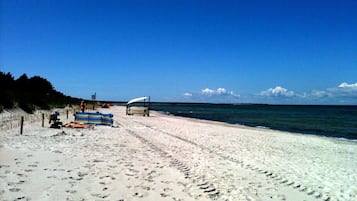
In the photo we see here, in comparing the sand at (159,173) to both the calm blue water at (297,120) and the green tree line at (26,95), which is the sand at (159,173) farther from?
A: the calm blue water at (297,120)

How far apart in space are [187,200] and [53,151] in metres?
5.57

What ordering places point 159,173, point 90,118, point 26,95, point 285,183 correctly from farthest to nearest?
point 26,95, point 90,118, point 159,173, point 285,183

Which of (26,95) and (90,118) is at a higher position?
(26,95)

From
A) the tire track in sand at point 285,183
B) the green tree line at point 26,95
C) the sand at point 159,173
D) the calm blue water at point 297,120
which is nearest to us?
the sand at point 159,173

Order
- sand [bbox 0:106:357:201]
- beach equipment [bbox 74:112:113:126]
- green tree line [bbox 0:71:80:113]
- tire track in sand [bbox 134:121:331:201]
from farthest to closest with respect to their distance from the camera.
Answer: green tree line [bbox 0:71:80:113] → beach equipment [bbox 74:112:113:126] → tire track in sand [bbox 134:121:331:201] → sand [bbox 0:106:357:201]

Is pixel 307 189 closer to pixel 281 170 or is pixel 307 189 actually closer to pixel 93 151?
pixel 281 170

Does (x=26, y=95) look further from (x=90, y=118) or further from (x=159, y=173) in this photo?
(x=159, y=173)

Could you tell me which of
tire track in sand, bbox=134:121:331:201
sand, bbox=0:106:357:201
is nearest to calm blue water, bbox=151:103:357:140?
sand, bbox=0:106:357:201

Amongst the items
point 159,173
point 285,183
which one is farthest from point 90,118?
point 285,183

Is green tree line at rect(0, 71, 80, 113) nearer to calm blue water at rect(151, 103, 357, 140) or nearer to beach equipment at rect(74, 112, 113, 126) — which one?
beach equipment at rect(74, 112, 113, 126)

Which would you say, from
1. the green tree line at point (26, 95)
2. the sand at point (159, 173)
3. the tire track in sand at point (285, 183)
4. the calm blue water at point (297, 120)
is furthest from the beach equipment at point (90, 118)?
the calm blue water at point (297, 120)

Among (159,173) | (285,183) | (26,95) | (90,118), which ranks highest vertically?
(26,95)

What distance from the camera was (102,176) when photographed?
724cm

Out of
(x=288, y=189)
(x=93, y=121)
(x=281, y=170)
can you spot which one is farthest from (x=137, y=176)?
(x=93, y=121)
